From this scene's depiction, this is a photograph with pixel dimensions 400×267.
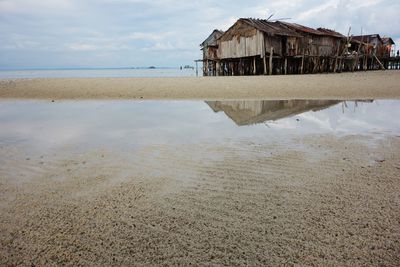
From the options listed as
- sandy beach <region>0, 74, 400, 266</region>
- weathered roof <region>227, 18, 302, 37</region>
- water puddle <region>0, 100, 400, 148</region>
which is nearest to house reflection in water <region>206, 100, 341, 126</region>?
water puddle <region>0, 100, 400, 148</region>

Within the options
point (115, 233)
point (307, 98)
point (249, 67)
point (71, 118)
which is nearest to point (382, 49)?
point (249, 67)

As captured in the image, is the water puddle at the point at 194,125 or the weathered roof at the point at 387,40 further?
the weathered roof at the point at 387,40

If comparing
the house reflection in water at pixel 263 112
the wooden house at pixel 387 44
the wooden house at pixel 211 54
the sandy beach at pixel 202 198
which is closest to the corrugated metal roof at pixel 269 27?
the wooden house at pixel 211 54

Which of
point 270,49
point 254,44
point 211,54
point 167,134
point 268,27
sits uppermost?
point 268,27

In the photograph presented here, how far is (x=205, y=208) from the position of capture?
289 centimetres

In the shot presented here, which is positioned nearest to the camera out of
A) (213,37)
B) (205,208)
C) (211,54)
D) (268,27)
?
(205,208)

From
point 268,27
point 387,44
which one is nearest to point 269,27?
point 268,27

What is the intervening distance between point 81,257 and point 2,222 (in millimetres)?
1054

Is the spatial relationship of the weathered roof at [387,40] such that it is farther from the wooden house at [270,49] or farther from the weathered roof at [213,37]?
the weathered roof at [213,37]

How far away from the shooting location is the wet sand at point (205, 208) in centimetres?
222

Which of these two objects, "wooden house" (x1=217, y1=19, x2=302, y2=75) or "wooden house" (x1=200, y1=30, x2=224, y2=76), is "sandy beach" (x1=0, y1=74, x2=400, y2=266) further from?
"wooden house" (x1=200, y1=30, x2=224, y2=76)

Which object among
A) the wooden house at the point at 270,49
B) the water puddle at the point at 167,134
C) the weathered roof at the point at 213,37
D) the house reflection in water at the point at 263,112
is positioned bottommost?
the water puddle at the point at 167,134

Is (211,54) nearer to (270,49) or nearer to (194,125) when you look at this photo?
(270,49)

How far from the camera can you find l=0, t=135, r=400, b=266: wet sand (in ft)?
7.29
